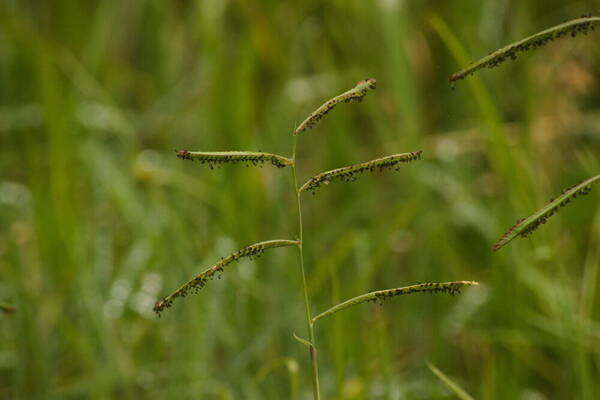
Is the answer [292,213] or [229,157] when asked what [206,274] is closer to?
[229,157]

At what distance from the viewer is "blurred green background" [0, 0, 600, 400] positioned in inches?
59.1

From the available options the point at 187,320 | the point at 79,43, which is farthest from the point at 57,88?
the point at 79,43

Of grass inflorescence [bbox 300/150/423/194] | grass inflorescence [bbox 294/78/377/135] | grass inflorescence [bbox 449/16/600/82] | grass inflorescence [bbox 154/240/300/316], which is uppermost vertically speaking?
grass inflorescence [bbox 449/16/600/82]

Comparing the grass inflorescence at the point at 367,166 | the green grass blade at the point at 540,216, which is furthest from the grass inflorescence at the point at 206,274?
the green grass blade at the point at 540,216

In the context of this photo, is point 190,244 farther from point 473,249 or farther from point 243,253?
point 243,253

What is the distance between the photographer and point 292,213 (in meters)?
2.37

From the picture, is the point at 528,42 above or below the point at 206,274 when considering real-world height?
above

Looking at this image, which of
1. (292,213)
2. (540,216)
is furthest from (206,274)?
(292,213)

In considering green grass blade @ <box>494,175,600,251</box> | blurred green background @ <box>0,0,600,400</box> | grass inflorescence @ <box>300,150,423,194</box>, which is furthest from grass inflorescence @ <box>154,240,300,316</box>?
blurred green background @ <box>0,0,600,400</box>

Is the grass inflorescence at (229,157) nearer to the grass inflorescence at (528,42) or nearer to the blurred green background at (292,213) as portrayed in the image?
the grass inflorescence at (528,42)

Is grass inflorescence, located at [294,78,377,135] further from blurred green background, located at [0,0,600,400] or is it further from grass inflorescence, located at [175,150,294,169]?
blurred green background, located at [0,0,600,400]

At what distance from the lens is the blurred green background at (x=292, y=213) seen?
1500 millimetres

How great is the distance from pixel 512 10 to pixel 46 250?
224 cm

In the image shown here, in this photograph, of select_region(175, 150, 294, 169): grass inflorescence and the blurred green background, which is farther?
the blurred green background
